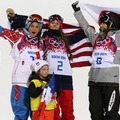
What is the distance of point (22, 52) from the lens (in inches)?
130

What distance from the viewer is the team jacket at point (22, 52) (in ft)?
10.7

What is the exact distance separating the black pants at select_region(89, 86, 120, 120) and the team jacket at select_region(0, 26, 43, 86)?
20.0 inches

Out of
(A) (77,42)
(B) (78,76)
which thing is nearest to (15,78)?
(A) (77,42)

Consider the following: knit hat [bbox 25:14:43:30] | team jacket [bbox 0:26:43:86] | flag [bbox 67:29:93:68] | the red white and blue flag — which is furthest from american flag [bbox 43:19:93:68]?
the red white and blue flag

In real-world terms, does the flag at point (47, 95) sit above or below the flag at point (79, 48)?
below

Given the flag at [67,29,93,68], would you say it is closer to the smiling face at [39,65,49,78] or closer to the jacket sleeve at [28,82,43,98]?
the smiling face at [39,65,49,78]

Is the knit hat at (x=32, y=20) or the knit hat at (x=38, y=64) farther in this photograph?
the knit hat at (x=32, y=20)

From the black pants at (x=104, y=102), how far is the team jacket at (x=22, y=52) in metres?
0.51

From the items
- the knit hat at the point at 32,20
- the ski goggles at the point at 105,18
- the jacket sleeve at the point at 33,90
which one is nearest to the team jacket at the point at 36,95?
the jacket sleeve at the point at 33,90

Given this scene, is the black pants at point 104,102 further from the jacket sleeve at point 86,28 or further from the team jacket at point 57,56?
the jacket sleeve at point 86,28

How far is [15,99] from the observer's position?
3.28 metres

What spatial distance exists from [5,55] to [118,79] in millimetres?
1770

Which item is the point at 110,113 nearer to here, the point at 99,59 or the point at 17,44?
the point at 99,59

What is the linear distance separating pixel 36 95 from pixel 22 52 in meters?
0.35
